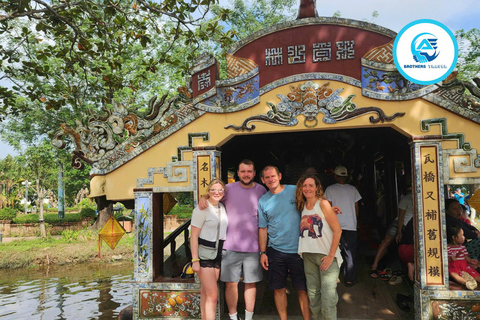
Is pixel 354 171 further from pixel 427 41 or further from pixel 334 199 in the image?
pixel 427 41

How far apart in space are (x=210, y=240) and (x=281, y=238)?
2.59ft

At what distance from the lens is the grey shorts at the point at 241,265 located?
4.16 m

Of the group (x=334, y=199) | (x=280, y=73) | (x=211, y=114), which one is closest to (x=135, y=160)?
(x=211, y=114)

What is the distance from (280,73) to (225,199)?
1.82m

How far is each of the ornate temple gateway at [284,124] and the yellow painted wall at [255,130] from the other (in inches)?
0.5

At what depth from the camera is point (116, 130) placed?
528 centimetres

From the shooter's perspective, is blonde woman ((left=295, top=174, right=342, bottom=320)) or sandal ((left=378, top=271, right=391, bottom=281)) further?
sandal ((left=378, top=271, right=391, bottom=281))

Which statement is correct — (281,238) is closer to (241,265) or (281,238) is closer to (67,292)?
(241,265)

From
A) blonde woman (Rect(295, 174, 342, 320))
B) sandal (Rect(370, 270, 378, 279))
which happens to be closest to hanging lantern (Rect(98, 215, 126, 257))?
blonde woman (Rect(295, 174, 342, 320))

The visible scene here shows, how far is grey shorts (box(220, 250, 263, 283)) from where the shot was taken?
4.16 metres

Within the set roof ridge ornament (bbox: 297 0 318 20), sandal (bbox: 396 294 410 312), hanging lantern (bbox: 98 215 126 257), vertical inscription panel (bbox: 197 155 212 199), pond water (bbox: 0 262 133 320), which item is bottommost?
pond water (bbox: 0 262 133 320)
